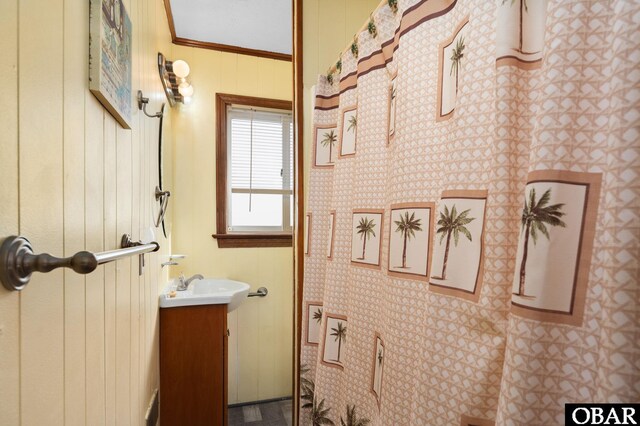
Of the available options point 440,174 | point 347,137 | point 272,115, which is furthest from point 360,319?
point 272,115

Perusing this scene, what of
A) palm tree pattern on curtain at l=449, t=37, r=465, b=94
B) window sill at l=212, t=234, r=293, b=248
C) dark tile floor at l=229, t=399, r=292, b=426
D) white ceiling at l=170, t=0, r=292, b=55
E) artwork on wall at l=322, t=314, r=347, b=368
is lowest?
dark tile floor at l=229, t=399, r=292, b=426

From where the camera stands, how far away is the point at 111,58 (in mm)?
822

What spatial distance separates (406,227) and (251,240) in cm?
172

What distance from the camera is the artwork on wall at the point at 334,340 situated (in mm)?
1104

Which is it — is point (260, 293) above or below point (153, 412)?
above

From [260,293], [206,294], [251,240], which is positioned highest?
[251,240]

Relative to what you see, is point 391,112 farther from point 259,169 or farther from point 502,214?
point 259,169

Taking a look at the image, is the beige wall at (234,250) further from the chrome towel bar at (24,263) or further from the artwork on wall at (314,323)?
the chrome towel bar at (24,263)

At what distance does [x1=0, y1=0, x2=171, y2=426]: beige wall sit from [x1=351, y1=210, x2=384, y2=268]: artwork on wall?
0.73 meters

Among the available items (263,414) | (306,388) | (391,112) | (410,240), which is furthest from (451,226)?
(263,414)

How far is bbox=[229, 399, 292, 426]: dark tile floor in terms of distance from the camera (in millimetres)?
2072

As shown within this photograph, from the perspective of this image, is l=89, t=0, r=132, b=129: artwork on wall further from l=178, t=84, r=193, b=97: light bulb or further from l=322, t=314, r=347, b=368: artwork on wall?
l=178, t=84, r=193, b=97: light bulb

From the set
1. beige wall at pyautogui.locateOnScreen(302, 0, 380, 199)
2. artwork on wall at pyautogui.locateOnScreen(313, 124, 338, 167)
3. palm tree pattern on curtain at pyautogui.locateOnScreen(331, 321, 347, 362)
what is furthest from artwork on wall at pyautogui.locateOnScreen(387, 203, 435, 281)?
beige wall at pyautogui.locateOnScreen(302, 0, 380, 199)

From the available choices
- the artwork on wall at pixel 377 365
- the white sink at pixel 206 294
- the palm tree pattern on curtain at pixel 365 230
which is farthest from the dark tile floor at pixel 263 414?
the palm tree pattern on curtain at pixel 365 230
